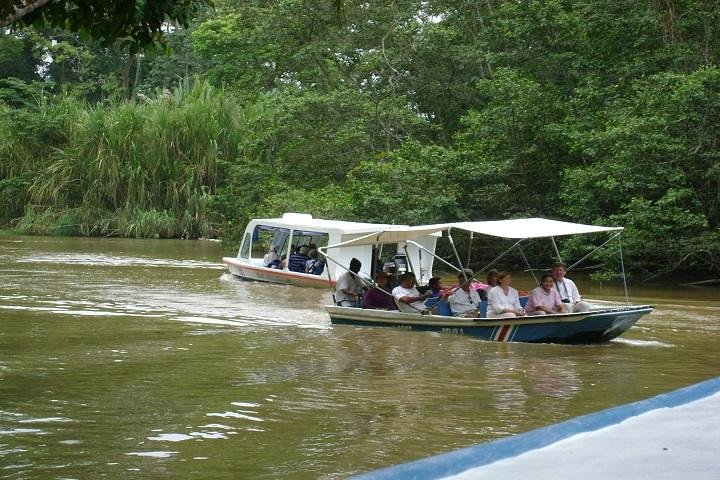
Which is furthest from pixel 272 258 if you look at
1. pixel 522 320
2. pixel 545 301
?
pixel 522 320

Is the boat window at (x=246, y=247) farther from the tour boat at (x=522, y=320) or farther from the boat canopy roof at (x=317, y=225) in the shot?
the tour boat at (x=522, y=320)

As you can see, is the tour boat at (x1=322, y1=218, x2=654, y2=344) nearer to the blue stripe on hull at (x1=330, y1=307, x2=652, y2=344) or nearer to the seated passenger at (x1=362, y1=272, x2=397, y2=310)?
the blue stripe on hull at (x1=330, y1=307, x2=652, y2=344)

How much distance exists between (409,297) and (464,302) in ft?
2.91

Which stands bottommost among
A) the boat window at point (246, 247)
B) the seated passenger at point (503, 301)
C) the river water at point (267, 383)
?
the river water at point (267, 383)

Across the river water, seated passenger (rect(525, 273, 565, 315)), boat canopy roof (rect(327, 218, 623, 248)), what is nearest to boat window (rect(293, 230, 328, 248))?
the river water

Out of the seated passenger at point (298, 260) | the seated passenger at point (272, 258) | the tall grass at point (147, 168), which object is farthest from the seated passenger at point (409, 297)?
the tall grass at point (147, 168)

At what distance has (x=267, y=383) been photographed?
1038 centimetres

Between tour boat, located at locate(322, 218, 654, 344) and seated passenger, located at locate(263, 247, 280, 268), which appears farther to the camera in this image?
seated passenger, located at locate(263, 247, 280, 268)

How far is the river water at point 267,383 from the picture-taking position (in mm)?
7496

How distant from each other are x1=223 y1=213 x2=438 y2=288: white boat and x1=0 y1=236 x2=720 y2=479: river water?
1.92m

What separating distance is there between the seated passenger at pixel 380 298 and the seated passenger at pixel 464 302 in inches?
43.0

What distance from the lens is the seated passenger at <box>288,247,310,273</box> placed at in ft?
73.7

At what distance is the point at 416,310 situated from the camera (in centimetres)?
1472

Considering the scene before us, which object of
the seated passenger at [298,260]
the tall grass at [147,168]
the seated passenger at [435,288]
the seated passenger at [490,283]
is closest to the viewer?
the seated passenger at [490,283]
